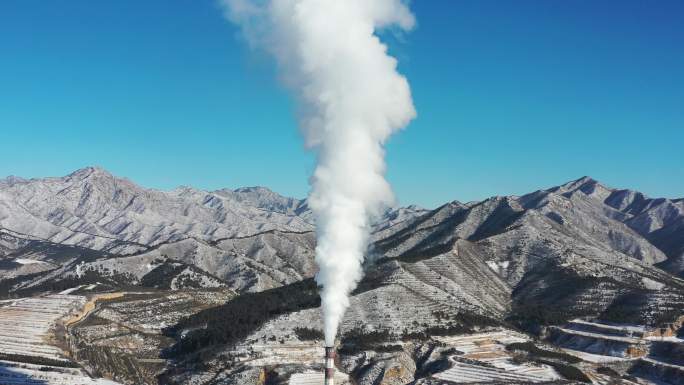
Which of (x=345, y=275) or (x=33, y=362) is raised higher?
(x=345, y=275)

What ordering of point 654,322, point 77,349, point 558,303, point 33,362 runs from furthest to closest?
point 558,303, point 654,322, point 77,349, point 33,362

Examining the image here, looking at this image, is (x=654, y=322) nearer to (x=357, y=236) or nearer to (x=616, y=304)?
(x=616, y=304)

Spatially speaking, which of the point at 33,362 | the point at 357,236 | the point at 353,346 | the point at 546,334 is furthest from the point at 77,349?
the point at 546,334

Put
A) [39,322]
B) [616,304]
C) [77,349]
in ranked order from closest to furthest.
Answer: [77,349] → [39,322] → [616,304]

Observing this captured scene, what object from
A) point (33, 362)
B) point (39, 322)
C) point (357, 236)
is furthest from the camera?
point (39, 322)

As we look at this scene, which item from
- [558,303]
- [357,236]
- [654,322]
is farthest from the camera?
[558,303]

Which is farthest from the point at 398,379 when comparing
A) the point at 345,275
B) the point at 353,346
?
the point at 345,275

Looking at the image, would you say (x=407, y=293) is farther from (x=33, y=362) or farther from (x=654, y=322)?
(x=33, y=362)

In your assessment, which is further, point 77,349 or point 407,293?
point 407,293

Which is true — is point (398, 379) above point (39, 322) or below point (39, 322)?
below
